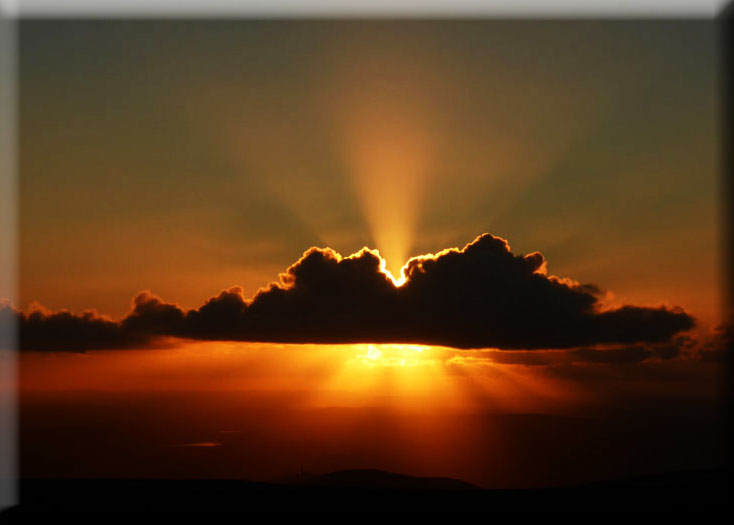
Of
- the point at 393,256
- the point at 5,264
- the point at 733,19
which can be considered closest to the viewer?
the point at 733,19

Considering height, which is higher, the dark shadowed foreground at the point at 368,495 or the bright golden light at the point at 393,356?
the bright golden light at the point at 393,356

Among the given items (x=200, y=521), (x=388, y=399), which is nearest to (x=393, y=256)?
(x=388, y=399)

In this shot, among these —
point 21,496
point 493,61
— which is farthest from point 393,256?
point 21,496

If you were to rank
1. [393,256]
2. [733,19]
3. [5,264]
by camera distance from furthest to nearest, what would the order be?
[393,256]
[5,264]
[733,19]

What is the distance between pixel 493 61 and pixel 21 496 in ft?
17.4

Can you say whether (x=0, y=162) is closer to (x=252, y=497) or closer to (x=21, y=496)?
(x=21, y=496)

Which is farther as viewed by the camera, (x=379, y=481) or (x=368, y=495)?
(x=379, y=481)

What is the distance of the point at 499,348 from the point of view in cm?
564

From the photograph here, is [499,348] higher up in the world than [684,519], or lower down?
higher up

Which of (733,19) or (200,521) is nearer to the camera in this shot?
(733,19)

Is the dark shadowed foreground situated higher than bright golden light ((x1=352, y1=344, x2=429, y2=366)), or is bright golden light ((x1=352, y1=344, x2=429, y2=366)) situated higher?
bright golden light ((x1=352, y1=344, x2=429, y2=366))

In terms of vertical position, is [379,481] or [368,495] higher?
[379,481]

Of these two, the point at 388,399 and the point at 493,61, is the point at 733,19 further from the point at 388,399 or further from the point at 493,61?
the point at 388,399

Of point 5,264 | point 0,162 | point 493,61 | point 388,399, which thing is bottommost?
point 388,399
